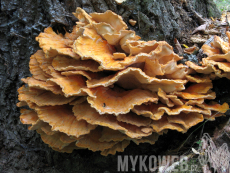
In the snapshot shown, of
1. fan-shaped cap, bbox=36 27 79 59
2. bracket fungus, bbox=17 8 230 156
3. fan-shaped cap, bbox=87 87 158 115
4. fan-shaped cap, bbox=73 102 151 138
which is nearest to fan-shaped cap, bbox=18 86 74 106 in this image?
bracket fungus, bbox=17 8 230 156

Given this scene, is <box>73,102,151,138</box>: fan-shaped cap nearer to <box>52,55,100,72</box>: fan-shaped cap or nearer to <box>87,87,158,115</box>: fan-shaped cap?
<box>87,87,158,115</box>: fan-shaped cap

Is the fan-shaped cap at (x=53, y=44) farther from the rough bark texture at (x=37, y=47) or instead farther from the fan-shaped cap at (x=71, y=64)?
the rough bark texture at (x=37, y=47)

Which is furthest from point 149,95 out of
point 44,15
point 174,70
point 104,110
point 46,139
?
point 44,15

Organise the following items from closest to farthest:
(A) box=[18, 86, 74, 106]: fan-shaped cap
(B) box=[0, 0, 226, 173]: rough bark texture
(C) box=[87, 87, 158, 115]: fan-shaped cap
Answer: (C) box=[87, 87, 158, 115]: fan-shaped cap < (A) box=[18, 86, 74, 106]: fan-shaped cap < (B) box=[0, 0, 226, 173]: rough bark texture

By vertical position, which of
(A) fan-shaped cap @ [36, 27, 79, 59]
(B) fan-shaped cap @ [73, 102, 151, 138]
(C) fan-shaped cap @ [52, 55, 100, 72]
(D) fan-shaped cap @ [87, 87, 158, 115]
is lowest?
(B) fan-shaped cap @ [73, 102, 151, 138]

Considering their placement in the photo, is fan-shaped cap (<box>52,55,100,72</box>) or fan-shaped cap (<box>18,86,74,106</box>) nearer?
fan-shaped cap (<box>52,55,100,72</box>)

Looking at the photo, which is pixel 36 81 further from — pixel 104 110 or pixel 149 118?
pixel 149 118

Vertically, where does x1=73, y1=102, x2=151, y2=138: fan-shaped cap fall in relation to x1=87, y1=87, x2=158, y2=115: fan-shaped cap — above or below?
below
